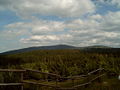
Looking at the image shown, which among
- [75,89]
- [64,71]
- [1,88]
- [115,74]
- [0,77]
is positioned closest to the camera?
[1,88]

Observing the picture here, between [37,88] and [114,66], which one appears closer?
[37,88]

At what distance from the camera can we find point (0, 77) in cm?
1204

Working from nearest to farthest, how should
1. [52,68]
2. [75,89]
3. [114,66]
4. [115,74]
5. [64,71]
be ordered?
[75,89] → [115,74] → [114,66] → [64,71] → [52,68]

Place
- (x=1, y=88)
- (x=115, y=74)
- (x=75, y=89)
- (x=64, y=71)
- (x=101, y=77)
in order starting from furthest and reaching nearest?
(x=64, y=71) → (x=115, y=74) → (x=101, y=77) → (x=75, y=89) → (x=1, y=88)

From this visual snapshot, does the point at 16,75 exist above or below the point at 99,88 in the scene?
above

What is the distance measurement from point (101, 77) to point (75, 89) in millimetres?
7859

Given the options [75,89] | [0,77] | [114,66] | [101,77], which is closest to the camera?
[0,77]

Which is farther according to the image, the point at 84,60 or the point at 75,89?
the point at 84,60

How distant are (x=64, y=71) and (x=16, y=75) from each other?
25.9 m

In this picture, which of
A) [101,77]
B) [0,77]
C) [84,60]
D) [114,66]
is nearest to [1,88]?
[0,77]

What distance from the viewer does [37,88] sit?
12.6 m

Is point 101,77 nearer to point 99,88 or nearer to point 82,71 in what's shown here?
point 99,88

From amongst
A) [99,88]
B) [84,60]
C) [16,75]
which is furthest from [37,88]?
[84,60]

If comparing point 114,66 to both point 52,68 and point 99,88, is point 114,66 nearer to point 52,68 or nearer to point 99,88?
point 52,68
